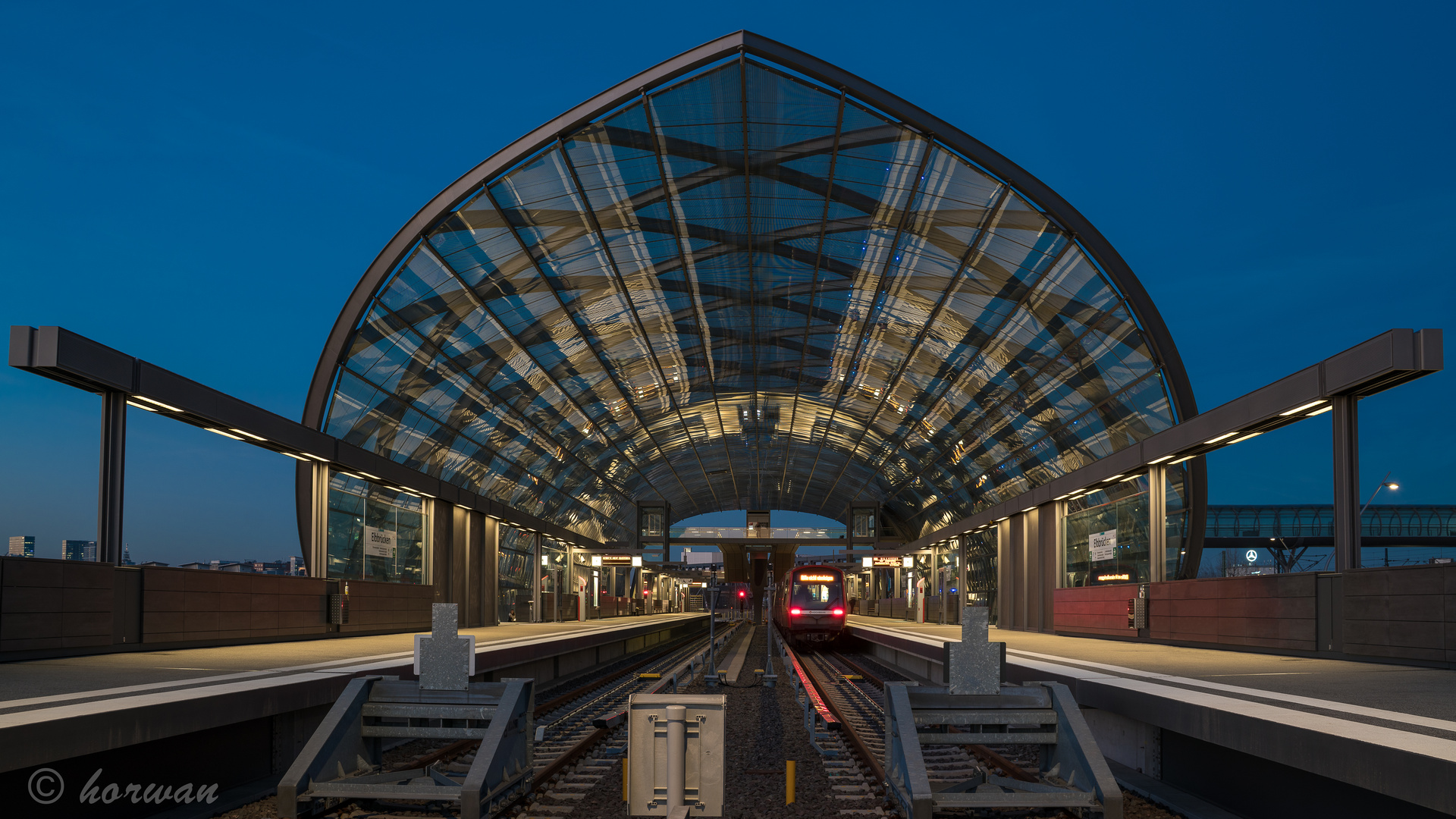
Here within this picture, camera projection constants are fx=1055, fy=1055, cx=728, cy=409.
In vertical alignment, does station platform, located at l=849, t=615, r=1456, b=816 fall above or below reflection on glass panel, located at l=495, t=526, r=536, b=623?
above

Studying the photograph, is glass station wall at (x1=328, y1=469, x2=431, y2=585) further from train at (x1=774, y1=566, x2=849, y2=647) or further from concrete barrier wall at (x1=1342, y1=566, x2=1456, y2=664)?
concrete barrier wall at (x1=1342, y1=566, x2=1456, y2=664)

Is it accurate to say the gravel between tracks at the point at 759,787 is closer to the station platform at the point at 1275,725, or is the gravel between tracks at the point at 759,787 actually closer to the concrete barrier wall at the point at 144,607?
the station platform at the point at 1275,725

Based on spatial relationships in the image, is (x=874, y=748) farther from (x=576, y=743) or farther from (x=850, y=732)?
(x=576, y=743)

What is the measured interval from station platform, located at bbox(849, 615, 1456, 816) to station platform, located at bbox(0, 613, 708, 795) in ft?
25.2

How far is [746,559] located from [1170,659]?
73646 millimetres

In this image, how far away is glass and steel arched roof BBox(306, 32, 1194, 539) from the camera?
2456cm

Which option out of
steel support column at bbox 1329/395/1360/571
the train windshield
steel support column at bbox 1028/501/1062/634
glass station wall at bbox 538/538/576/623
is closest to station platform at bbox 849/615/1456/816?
steel support column at bbox 1329/395/1360/571

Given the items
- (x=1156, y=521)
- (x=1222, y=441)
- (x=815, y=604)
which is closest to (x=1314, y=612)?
(x=1222, y=441)

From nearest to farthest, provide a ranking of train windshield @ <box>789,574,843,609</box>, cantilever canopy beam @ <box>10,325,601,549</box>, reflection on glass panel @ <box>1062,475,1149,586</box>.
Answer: cantilever canopy beam @ <box>10,325,601,549</box>
reflection on glass panel @ <box>1062,475,1149,586</box>
train windshield @ <box>789,574,843,609</box>

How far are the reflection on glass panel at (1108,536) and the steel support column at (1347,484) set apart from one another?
10536 mm

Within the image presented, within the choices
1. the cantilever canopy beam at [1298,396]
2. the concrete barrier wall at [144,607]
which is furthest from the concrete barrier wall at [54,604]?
the cantilever canopy beam at [1298,396]

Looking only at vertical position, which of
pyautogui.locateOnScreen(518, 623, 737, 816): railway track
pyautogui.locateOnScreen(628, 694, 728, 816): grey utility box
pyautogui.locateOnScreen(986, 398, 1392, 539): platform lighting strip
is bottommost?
pyautogui.locateOnScreen(518, 623, 737, 816): railway track

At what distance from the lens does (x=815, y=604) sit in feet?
126

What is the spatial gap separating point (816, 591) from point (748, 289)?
12033 millimetres
